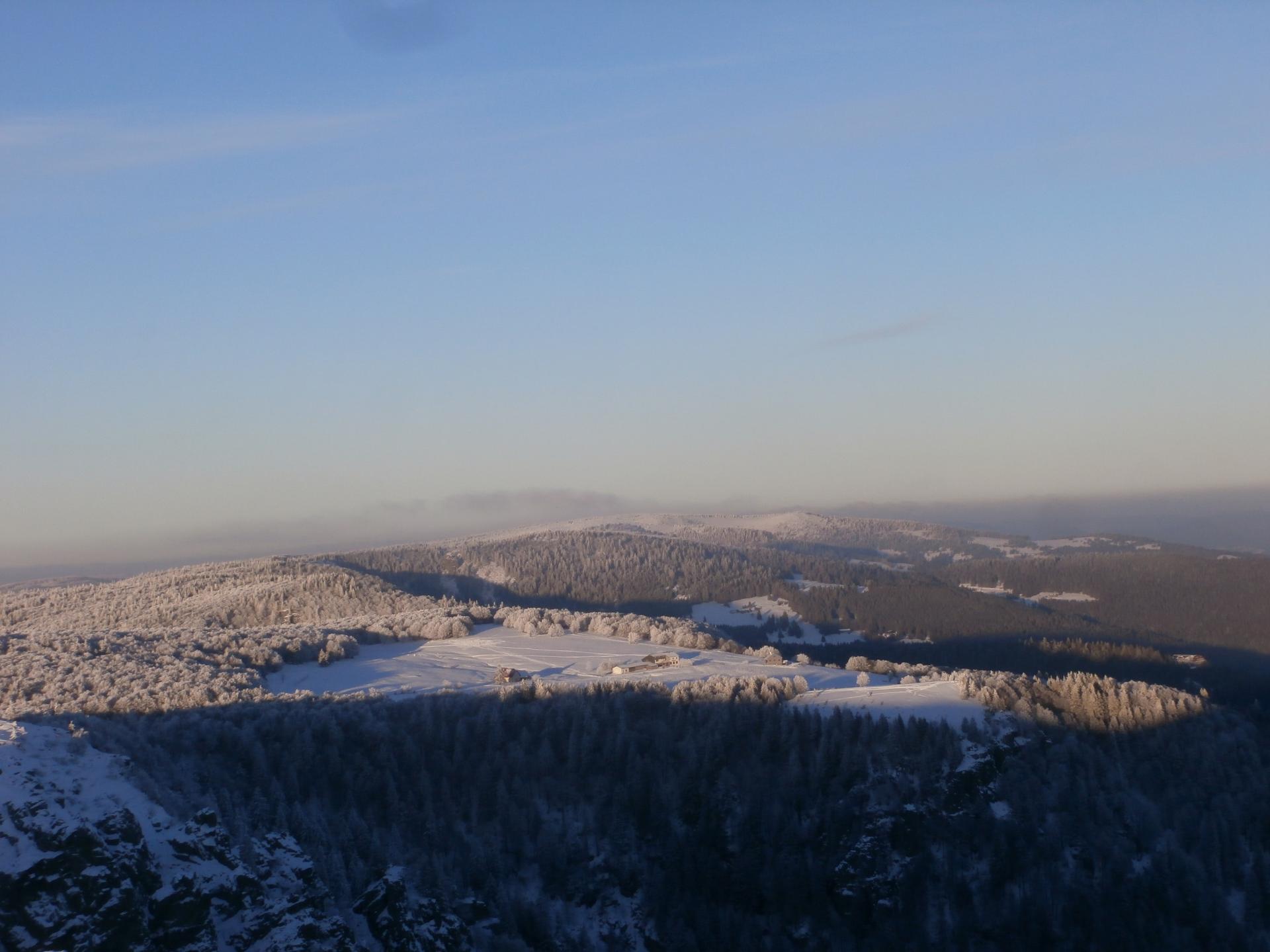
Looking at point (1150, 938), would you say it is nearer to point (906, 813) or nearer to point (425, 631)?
point (906, 813)

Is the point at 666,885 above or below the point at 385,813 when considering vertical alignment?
below

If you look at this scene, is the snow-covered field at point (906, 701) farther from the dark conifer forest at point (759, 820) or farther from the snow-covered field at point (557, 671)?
the dark conifer forest at point (759, 820)

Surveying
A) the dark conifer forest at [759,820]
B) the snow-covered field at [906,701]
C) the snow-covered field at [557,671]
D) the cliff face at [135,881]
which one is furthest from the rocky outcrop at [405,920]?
the snow-covered field at [906,701]

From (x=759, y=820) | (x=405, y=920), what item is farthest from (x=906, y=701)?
(x=405, y=920)

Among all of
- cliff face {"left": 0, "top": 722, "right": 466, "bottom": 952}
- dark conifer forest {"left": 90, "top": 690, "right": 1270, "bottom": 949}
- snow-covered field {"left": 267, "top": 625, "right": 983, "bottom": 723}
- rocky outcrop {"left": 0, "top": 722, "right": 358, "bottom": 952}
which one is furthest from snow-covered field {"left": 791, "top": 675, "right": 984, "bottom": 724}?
rocky outcrop {"left": 0, "top": 722, "right": 358, "bottom": 952}

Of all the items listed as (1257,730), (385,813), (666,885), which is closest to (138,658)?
(385,813)

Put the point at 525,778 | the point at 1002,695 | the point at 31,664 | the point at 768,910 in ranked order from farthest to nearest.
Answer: the point at 31,664 → the point at 1002,695 → the point at 525,778 → the point at 768,910

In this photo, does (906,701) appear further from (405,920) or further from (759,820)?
(405,920)
